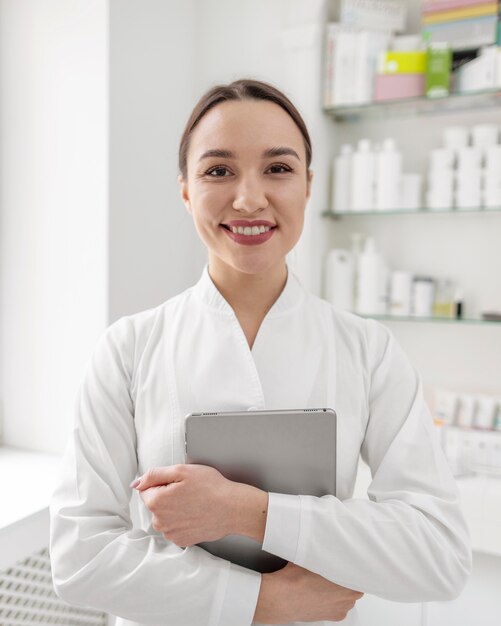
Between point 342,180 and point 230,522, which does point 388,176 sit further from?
point 230,522

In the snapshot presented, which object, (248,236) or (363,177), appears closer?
(248,236)

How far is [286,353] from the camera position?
2.91 feet

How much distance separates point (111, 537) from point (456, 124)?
66.5 inches

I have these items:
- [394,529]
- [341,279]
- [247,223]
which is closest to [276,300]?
[247,223]

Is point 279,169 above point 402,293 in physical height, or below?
above

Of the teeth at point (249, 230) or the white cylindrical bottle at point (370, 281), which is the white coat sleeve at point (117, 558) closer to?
the teeth at point (249, 230)

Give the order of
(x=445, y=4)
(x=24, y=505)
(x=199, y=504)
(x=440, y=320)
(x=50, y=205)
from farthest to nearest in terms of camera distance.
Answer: (x=440, y=320)
(x=445, y=4)
(x=50, y=205)
(x=24, y=505)
(x=199, y=504)

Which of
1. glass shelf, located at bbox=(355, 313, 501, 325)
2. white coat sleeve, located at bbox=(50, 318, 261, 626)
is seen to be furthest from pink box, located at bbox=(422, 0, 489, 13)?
white coat sleeve, located at bbox=(50, 318, 261, 626)

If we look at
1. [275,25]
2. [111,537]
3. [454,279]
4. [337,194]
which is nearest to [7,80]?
[275,25]

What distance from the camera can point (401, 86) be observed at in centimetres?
181

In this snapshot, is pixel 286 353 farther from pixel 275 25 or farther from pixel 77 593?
pixel 275 25

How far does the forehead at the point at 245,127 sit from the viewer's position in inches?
31.9

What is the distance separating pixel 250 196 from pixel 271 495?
0.40 m

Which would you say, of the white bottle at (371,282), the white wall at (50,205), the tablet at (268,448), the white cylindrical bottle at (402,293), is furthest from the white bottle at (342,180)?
the tablet at (268,448)
